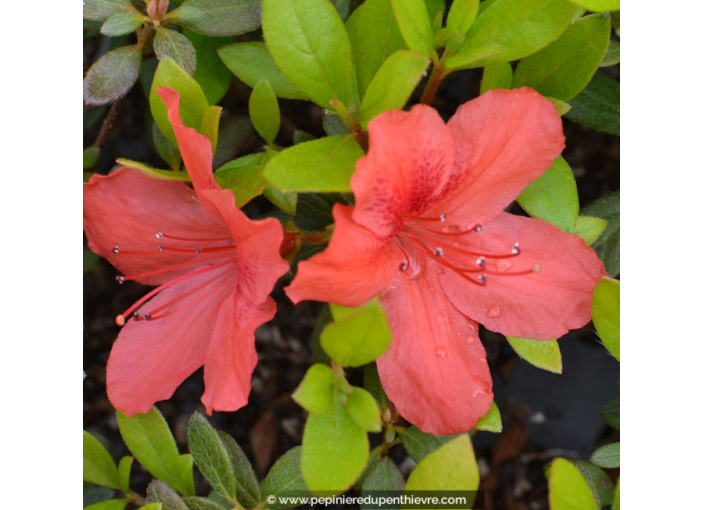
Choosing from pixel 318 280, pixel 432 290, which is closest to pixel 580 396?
pixel 432 290

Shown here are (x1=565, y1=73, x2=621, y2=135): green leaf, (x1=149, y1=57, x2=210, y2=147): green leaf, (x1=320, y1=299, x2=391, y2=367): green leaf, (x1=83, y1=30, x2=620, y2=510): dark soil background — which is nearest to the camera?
(x1=320, y1=299, x2=391, y2=367): green leaf

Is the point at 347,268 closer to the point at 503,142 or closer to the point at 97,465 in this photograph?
the point at 503,142

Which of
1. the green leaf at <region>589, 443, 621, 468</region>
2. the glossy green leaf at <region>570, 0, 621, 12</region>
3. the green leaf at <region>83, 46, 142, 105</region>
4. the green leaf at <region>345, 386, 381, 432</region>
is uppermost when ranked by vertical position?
the glossy green leaf at <region>570, 0, 621, 12</region>

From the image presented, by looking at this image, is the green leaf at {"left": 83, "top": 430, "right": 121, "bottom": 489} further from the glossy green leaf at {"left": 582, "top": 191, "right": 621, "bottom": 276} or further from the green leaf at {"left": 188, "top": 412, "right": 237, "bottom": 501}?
the glossy green leaf at {"left": 582, "top": 191, "right": 621, "bottom": 276}

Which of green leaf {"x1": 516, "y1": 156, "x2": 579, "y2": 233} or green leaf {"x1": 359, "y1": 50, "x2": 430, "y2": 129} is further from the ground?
green leaf {"x1": 359, "y1": 50, "x2": 430, "y2": 129}

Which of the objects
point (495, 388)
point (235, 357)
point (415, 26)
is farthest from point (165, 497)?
point (495, 388)

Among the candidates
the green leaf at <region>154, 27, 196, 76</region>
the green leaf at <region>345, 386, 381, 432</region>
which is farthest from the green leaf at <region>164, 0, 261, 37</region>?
the green leaf at <region>345, 386, 381, 432</region>
